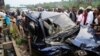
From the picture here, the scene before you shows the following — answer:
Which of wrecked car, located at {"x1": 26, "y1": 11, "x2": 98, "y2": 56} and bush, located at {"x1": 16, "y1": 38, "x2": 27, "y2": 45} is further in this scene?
bush, located at {"x1": 16, "y1": 38, "x2": 27, "y2": 45}

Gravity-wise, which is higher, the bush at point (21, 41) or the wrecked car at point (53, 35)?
the wrecked car at point (53, 35)

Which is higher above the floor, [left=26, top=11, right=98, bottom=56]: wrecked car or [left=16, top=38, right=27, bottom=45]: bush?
[left=26, top=11, right=98, bottom=56]: wrecked car

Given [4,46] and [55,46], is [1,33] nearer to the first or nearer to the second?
[4,46]

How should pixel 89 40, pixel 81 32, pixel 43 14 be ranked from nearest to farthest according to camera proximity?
pixel 89 40
pixel 81 32
pixel 43 14

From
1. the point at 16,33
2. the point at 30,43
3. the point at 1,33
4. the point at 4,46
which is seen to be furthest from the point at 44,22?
the point at 16,33

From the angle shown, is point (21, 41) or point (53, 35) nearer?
point (53, 35)

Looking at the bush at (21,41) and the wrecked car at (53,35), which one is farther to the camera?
the bush at (21,41)

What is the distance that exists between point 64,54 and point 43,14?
9.43 feet

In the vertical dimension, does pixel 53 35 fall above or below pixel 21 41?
above

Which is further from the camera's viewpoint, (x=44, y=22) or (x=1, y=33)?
(x=1, y=33)

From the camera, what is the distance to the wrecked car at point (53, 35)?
6.76 meters

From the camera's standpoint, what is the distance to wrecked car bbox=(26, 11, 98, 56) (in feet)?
22.2

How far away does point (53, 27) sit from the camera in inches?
317

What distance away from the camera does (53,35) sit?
25.5ft
